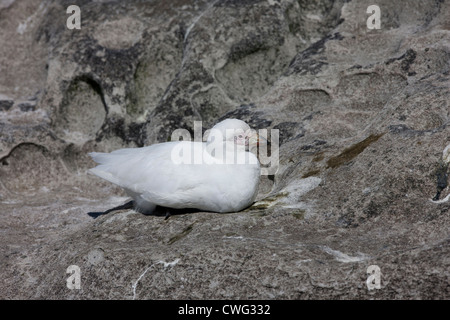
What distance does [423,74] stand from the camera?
21.5 feet

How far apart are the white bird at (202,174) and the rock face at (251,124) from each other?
16 cm

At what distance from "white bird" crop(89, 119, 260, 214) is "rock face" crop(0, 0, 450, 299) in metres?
0.16

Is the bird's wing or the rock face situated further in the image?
the bird's wing

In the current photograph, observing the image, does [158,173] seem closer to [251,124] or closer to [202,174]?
[202,174]

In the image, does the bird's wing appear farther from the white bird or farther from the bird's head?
the bird's head

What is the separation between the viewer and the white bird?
4.91 m

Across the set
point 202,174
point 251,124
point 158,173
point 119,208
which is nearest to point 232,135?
point 202,174

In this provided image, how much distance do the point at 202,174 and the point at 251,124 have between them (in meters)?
2.11

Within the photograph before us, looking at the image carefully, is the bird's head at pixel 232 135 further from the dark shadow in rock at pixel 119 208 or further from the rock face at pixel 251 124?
the dark shadow in rock at pixel 119 208

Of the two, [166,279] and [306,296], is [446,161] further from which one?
[166,279]

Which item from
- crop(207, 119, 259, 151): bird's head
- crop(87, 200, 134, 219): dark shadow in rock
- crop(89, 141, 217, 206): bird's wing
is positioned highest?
crop(207, 119, 259, 151): bird's head

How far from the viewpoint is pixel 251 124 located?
6914mm

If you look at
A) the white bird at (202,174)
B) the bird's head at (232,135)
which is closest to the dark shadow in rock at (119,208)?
the white bird at (202,174)

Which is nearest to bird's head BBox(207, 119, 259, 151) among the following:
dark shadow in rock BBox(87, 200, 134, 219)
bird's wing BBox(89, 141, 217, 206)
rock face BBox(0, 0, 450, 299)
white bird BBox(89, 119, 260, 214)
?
white bird BBox(89, 119, 260, 214)
